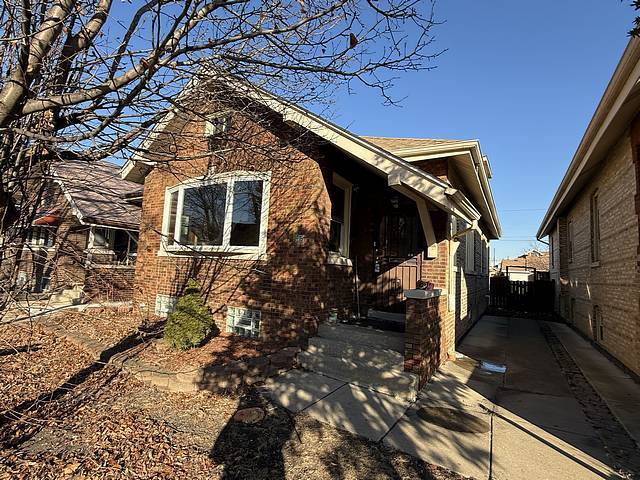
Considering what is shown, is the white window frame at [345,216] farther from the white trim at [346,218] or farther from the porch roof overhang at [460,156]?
the porch roof overhang at [460,156]

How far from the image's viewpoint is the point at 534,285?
58.8ft

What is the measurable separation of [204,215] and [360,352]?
4.91 m

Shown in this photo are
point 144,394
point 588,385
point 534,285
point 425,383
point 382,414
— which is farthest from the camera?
point 534,285

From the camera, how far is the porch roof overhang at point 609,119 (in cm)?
468

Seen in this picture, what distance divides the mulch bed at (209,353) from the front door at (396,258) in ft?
7.61

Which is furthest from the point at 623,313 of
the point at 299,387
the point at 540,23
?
the point at 299,387

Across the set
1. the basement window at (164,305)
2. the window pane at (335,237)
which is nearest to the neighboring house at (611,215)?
the window pane at (335,237)

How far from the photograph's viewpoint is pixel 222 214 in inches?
305

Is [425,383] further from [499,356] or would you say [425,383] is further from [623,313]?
[623,313]

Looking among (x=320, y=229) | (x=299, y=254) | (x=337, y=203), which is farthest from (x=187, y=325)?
(x=337, y=203)

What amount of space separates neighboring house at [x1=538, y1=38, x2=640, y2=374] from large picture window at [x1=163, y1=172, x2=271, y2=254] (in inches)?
235

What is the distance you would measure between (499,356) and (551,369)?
1.00 metres

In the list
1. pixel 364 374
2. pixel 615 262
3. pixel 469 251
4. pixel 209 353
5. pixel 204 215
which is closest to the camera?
pixel 364 374

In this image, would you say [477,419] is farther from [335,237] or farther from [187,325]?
[187,325]
